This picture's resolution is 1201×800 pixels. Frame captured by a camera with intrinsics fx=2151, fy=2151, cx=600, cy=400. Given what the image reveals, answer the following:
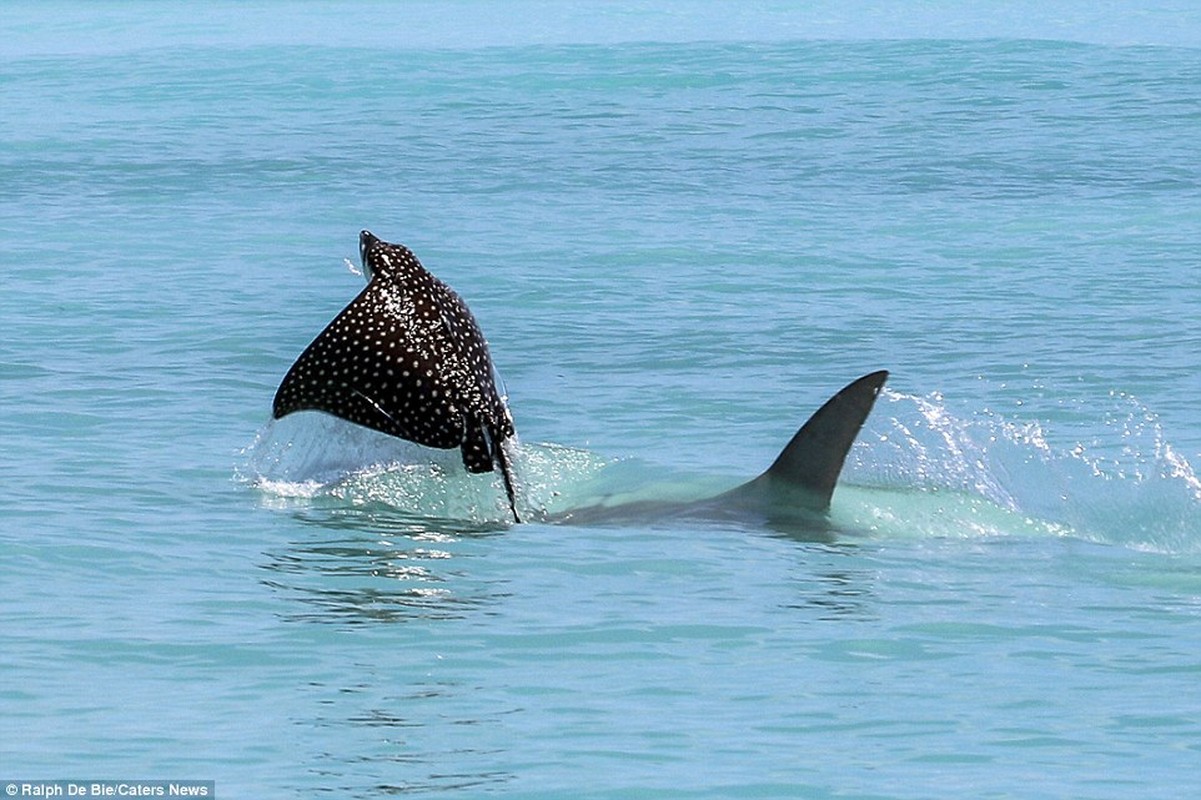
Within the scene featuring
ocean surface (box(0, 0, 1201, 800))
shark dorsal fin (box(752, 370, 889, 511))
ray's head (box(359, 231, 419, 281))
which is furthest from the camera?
ray's head (box(359, 231, 419, 281))

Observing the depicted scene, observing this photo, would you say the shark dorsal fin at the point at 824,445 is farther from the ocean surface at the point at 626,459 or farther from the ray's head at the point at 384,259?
the ray's head at the point at 384,259

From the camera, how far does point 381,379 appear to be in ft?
30.8

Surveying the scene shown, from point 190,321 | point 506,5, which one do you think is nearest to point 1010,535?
point 190,321

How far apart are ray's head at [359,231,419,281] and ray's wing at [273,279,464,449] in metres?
0.31

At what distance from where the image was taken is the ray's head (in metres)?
9.80

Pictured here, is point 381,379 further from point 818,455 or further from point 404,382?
point 818,455

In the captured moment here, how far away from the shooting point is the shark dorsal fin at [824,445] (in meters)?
8.67

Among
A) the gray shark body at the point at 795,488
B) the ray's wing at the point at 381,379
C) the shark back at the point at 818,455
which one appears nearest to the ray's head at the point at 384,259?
the ray's wing at the point at 381,379

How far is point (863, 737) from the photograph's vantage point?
6.25m

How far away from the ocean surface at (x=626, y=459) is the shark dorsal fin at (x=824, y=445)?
226 mm

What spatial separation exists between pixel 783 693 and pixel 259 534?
10.0 ft

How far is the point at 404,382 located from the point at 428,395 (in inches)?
4.8

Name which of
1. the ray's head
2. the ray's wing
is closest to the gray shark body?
the ray's wing

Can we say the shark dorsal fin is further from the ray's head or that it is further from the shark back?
the ray's head
